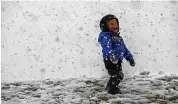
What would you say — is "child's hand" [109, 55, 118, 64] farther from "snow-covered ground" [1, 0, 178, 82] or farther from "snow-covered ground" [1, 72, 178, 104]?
"snow-covered ground" [1, 0, 178, 82]

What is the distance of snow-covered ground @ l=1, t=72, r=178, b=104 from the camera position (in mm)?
5195

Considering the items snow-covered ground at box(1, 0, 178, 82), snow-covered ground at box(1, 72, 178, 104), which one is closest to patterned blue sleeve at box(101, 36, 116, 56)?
snow-covered ground at box(1, 72, 178, 104)

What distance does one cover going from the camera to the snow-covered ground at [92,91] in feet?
17.0

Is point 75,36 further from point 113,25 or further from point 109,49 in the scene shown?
point 109,49

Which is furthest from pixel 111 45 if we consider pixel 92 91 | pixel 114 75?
pixel 92 91

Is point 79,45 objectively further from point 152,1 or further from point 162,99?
point 162,99

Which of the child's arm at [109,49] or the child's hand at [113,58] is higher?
the child's arm at [109,49]

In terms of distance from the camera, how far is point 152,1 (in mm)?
6746

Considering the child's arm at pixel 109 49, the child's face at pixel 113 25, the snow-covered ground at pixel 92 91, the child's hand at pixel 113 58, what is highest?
the child's face at pixel 113 25

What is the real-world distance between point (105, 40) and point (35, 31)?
1668 millimetres

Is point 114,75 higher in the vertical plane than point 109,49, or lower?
lower

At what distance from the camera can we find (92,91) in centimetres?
570

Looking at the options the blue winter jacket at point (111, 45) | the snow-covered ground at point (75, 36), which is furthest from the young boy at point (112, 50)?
the snow-covered ground at point (75, 36)

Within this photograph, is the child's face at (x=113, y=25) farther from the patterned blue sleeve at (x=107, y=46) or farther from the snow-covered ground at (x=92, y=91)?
the snow-covered ground at (x=92, y=91)
